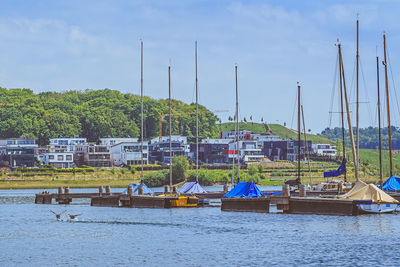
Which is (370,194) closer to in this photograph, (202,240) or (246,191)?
(246,191)

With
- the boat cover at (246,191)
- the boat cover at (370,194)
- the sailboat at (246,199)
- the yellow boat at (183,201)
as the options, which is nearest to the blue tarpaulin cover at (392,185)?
the boat cover at (370,194)

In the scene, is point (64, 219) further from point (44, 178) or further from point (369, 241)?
point (44, 178)

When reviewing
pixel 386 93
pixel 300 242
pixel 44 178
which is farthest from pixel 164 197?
pixel 44 178

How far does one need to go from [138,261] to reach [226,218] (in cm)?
2573

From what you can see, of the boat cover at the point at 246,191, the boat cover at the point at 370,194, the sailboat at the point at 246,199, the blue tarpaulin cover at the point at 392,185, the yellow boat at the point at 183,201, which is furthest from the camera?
the yellow boat at the point at 183,201

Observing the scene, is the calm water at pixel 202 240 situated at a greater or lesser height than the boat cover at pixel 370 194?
lesser

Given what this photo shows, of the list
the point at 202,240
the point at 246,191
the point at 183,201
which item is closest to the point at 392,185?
the point at 246,191

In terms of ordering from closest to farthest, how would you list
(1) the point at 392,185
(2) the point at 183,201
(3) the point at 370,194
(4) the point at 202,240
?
(4) the point at 202,240, (3) the point at 370,194, (1) the point at 392,185, (2) the point at 183,201

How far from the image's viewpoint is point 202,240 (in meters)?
52.2

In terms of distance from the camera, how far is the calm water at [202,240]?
141ft

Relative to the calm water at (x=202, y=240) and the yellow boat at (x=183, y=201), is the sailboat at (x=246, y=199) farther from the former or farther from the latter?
the yellow boat at (x=183, y=201)

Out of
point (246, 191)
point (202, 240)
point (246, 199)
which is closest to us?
point (202, 240)

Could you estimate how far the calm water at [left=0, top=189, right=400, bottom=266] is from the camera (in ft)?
141

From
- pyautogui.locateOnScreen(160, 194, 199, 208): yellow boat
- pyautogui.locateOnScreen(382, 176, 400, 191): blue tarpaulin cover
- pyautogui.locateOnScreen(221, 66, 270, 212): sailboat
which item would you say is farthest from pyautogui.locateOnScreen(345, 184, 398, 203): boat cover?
pyautogui.locateOnScreen(160, 194, 199, 208): yellow boat
